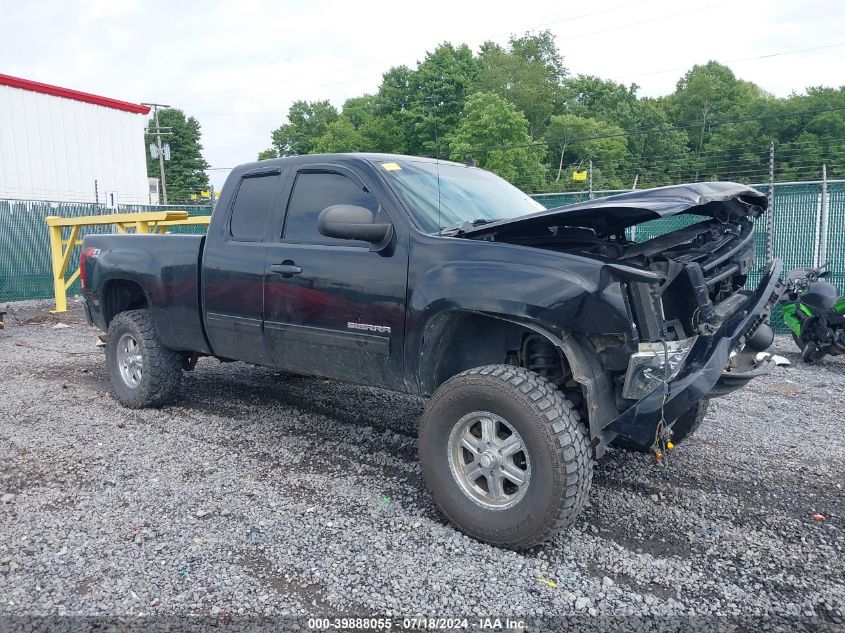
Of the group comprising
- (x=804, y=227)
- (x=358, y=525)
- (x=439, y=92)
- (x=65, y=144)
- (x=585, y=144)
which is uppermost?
(x=439, y=92)

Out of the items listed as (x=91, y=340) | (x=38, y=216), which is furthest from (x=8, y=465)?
(x=38, y=216)

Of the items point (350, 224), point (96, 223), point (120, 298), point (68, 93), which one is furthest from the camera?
point (68, 93)

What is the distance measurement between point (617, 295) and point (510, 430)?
0.86 meters

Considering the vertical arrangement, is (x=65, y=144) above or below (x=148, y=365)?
above

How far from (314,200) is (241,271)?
755 mm

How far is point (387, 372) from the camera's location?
4109 millimetres

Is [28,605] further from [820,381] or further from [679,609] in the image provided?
[820,381]

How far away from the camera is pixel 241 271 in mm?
4863

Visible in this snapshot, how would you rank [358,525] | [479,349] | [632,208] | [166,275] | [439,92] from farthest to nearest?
[439,92] < [166,275] < [479,349] < [358,525] < [632,208]

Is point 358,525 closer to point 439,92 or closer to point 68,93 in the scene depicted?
point 68,93

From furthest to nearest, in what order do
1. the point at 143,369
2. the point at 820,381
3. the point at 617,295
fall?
1. the point at 820,381
2. the point at 143,369
3. the point at 617,295

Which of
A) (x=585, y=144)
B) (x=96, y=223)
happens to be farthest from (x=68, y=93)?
(x=585, y=144)

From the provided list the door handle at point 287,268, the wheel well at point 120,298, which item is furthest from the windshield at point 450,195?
the wheel well at point 120,298

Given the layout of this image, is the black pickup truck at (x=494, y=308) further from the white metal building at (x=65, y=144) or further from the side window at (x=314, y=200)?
the white metal building at (x=65, y=144)
